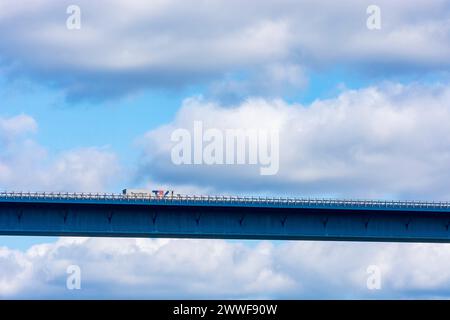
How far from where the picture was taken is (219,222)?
114 metres

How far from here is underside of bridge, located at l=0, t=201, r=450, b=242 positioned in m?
109

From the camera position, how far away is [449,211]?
11969 cm

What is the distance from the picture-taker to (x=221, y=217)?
114 meters

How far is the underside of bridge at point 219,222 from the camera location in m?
109

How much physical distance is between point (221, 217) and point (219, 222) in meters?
0.60

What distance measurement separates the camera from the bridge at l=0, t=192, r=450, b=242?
109500 mm
